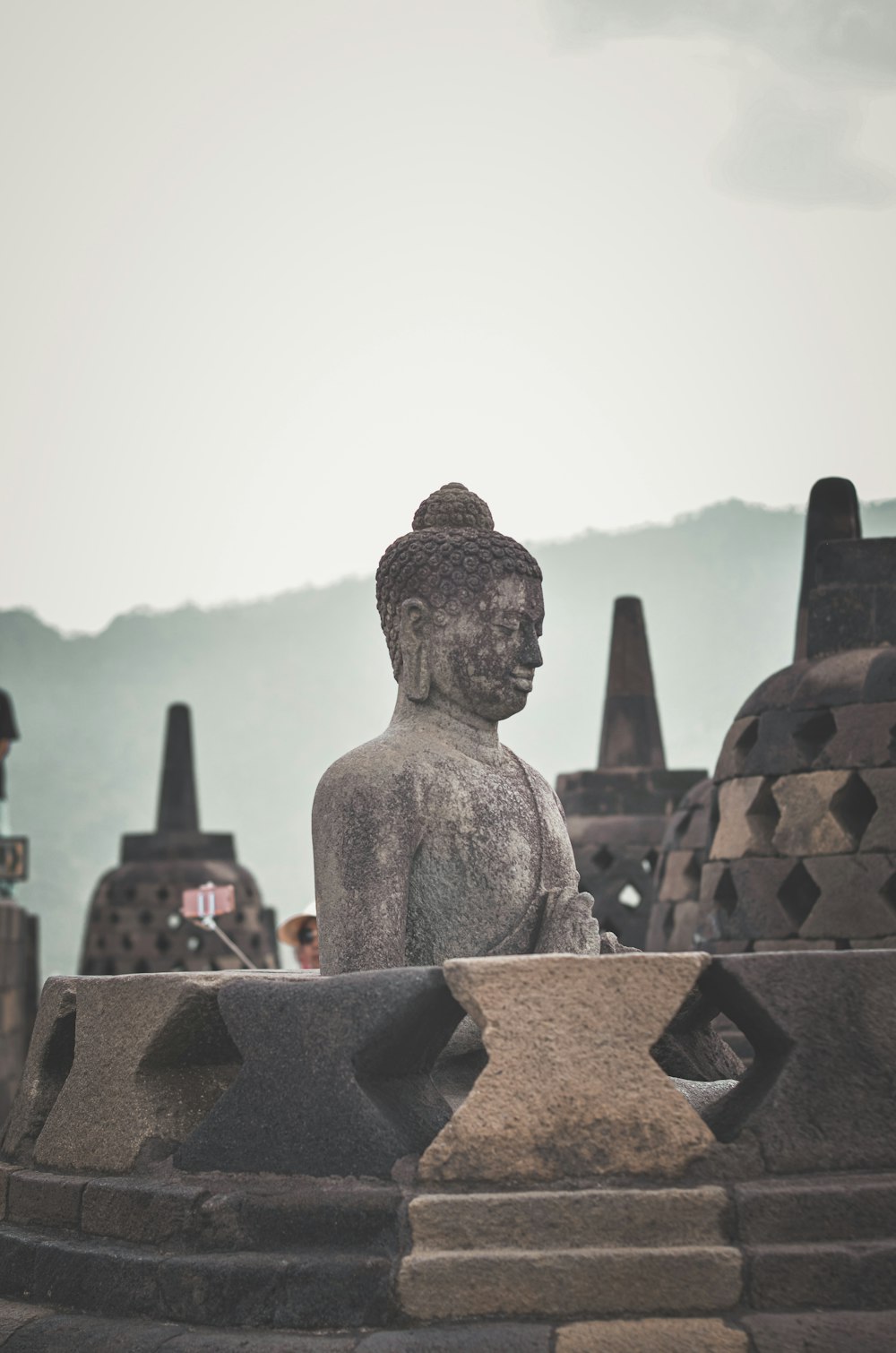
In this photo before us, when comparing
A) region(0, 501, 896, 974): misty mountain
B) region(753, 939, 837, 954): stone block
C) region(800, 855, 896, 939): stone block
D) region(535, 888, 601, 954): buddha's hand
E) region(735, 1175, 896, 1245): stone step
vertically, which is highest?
region(0, 501, 896, 974): misty mountain

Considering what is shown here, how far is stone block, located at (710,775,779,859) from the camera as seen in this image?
304 inches

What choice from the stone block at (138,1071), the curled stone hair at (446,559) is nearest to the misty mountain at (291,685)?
the curled stone hair at (446,559)

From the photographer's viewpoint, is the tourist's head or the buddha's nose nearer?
the buddha's nose

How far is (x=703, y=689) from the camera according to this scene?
1259 inches

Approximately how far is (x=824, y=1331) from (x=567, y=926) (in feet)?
A: 3.89

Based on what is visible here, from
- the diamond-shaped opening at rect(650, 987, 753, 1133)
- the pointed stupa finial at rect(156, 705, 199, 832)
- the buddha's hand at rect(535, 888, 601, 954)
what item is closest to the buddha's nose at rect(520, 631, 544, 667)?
the buddha's hand at rect(535, 888, 601, 954)

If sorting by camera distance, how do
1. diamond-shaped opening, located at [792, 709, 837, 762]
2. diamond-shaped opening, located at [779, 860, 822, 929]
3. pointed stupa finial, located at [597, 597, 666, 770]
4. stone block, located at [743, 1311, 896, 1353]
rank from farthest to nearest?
1. pointed stupa finial, located at [597, 597, 666, 770]
2. diamond-shaped opening, located at [792, 709, 837, 762]
3. diamond-shaped opening, located at [779, 860, 822, 929]
4. stone block, located at [743, 1311, 896, 1353]

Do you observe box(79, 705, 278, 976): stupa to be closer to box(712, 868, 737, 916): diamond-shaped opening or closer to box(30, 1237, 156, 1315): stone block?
box(712, 868, 737, 916): diamond-shaped opening

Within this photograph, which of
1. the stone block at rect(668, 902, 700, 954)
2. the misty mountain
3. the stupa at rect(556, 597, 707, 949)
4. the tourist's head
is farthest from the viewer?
the misty mountain

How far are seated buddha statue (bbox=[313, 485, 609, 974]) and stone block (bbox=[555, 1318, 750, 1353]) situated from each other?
40.0 inches

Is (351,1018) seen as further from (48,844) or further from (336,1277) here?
(48,844)

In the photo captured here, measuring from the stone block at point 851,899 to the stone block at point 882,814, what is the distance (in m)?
0.06

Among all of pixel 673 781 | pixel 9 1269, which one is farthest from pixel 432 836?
pixel 673 781

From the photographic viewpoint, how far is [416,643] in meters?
4.04
